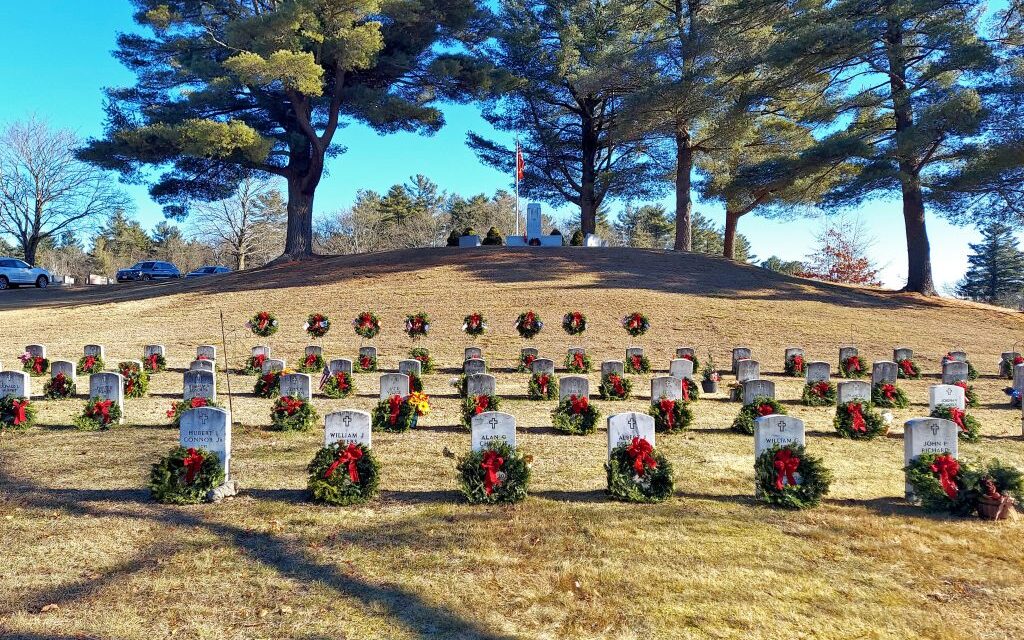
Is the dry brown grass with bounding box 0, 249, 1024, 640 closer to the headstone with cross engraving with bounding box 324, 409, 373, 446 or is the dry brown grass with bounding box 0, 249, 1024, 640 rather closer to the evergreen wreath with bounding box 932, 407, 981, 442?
the evergreen wreath with bounding box 932, 407, 981, 442

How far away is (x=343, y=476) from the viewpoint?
582cm

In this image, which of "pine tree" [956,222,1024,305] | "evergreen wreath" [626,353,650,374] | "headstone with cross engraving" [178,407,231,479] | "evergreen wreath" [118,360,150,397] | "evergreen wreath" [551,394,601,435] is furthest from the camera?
"pine tree" [956,222,1024,305]

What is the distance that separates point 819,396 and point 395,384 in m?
7.30

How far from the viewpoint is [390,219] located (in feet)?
206

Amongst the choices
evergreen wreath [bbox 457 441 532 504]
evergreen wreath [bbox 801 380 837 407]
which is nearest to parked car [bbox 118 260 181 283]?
evergreen wreath [bbox 801 380 837 407]

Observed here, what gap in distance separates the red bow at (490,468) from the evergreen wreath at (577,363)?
8929 millimetres

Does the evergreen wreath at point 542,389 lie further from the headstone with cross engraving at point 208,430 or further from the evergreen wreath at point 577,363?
the headstone with cross engraving at point 208,430

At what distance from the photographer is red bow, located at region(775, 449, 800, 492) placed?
5.87 meters

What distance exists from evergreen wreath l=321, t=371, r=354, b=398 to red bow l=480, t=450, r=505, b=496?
605 centimetres

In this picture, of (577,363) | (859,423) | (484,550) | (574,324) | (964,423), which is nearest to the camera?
(484,550)

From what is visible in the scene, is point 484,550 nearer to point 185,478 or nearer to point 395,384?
point 185,478

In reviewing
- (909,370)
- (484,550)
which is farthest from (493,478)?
(909,370)

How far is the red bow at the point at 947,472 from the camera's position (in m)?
5.64

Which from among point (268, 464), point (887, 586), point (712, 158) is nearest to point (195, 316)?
point (268, 464)
